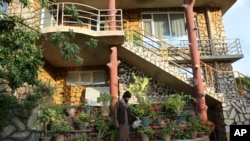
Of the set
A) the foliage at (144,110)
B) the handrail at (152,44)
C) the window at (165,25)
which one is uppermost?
the window at (165,25)

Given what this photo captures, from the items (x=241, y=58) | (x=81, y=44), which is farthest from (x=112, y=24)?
(x=241, y=58)

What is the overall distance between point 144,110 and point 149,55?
2930mm

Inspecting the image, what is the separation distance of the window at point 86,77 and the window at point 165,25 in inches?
150

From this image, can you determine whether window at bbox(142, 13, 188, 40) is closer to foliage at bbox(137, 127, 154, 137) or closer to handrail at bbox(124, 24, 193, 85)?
handrail at bbox(124, 24, 193, 85)

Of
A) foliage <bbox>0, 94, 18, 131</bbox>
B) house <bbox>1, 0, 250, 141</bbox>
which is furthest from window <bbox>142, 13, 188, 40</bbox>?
foliage <bbox>0, 94, 18, 131</bbox>

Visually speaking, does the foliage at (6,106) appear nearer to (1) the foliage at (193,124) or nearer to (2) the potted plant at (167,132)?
(2) the potted plant at (167,132)

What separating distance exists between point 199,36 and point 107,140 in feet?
28.2

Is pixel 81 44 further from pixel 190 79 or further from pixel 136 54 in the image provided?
pixel 190 79

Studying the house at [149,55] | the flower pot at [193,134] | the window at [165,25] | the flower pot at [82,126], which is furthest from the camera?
the window at [165,25]

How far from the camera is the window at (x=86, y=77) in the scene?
12961 mm

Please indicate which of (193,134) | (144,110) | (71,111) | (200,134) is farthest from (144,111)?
(71,111)

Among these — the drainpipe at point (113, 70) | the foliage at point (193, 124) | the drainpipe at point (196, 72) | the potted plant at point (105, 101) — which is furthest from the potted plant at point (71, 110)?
the drainpipe at point (196, 72)

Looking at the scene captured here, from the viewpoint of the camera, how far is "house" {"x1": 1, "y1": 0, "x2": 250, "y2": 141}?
9.66m

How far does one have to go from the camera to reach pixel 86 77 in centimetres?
1309
